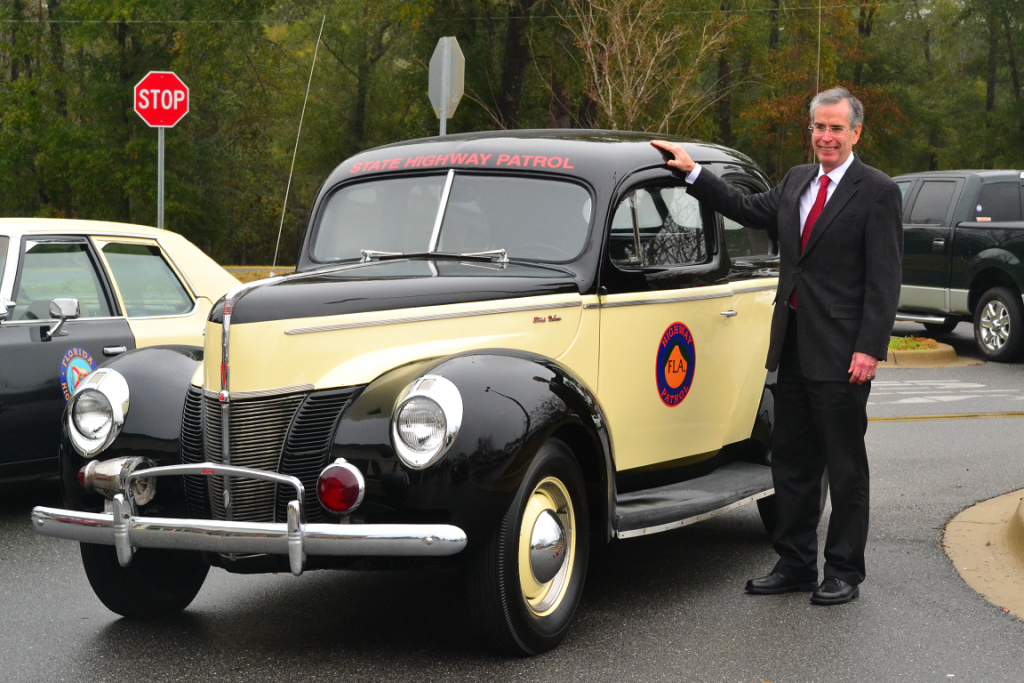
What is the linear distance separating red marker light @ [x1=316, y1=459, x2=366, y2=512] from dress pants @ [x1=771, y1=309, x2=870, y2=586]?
89.2 inches

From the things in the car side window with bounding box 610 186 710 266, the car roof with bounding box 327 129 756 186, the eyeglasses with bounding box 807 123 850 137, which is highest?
the eyeglasses with bounding box 807 123 850 137

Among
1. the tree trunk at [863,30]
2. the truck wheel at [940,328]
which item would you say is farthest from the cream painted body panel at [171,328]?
the tree trunk at [863,30]

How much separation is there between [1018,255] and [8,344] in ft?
37.9

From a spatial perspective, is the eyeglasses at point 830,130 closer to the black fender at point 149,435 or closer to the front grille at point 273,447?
the front grille at point 273,447

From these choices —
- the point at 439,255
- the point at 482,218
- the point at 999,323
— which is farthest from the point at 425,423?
the point at 999,323

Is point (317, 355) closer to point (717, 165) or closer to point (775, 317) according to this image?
point (775, 317)

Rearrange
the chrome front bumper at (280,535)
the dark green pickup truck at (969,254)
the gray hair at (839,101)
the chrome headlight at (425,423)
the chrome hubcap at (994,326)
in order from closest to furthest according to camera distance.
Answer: the chrome front bumper at (280,535) → the chrome headlight at (425,423) → the gray hair at (839,101) → the dark green pickup truck at (969,254) → the chrome hubcap at (994,326)

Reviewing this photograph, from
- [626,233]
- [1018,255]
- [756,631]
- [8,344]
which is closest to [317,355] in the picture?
[626,233]

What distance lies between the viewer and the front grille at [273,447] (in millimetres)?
4523

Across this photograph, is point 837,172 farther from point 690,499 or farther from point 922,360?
point 922,360

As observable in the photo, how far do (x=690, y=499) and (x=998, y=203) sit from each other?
36.9ft

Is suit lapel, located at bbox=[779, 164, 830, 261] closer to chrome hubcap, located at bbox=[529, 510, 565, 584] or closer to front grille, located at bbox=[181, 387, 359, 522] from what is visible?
chrome hubcap, located at bbox=[529, 510, 565, 584]

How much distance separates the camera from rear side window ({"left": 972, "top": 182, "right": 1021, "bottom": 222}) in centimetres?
1533

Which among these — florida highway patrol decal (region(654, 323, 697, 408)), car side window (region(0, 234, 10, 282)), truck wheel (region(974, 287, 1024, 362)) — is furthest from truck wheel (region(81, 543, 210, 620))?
truck wheel (region(974, 287, 1024, 362))
